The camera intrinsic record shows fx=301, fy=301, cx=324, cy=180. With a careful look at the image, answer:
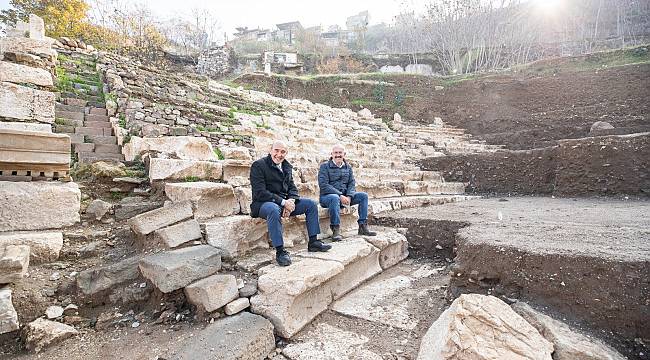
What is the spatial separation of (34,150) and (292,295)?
7.39ft

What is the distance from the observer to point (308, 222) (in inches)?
115

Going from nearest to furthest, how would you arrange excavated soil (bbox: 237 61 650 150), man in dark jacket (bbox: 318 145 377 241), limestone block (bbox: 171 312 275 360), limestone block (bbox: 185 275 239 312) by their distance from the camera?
limestone block (bbox: 171 312 275 360) → limestone block (bbox: 185 275 239 312) → man in dark jacket (bbox: 318 145 377 241) → excavated soil (bbox: 237 61 650 150)

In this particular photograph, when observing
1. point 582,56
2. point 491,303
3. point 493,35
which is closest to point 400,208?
point 491,303

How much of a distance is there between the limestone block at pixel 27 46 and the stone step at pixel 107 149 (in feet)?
7.44

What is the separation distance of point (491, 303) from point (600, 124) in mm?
9152

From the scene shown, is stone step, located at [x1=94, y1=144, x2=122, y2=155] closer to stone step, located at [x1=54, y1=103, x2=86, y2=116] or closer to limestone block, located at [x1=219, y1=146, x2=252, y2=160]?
stone step, located at [x1=54, y1=103, x2=86, y2=116]

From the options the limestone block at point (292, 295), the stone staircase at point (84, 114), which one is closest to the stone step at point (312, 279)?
Result: the limestone block at point (292, 295)

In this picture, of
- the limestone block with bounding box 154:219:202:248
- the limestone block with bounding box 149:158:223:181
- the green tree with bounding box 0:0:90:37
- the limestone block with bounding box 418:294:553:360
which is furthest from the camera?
the green tree with bounding box 0:0:90:37

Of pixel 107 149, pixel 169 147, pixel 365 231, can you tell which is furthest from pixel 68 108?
pixel 365 231

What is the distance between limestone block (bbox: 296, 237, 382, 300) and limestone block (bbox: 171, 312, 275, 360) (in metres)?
0.70

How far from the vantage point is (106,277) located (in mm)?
2152

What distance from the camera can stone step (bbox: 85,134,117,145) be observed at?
4.15 m

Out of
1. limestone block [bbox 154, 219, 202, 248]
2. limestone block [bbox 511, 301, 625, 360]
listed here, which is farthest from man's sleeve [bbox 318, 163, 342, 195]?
limestone block [bbox 511, 301, 625, 360]

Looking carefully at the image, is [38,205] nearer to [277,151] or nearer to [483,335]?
[277,151]
